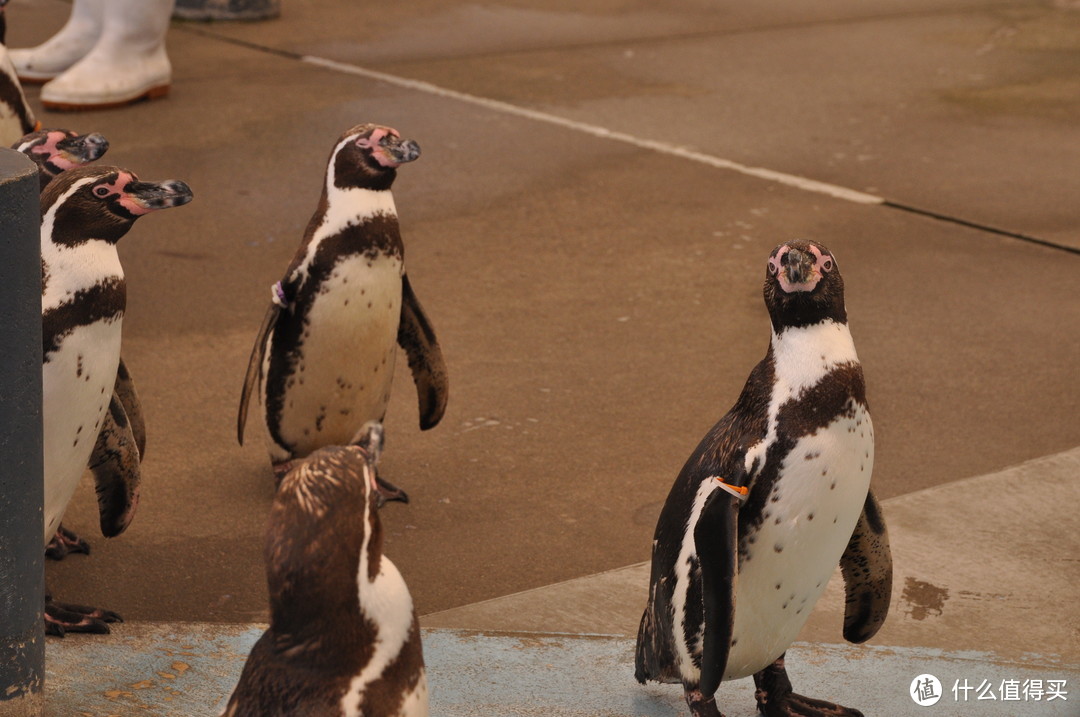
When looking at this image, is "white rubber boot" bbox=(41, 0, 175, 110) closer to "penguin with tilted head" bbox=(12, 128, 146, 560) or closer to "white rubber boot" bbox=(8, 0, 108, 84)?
"white rubber boot" bbox=(8, 0, 108, 84)

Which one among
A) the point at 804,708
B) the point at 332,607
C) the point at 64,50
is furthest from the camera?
the point at 64,50

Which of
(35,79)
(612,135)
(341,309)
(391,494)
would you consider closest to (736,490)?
(341,309)

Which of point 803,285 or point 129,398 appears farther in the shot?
point 129,398

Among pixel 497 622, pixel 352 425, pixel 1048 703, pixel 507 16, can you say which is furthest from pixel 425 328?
pixel 507 16

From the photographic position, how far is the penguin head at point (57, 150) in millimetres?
3350

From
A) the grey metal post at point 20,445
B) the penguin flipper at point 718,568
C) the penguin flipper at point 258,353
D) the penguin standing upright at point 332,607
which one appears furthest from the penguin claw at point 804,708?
the penguin flipper at point 258,353

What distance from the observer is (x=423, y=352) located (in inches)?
153

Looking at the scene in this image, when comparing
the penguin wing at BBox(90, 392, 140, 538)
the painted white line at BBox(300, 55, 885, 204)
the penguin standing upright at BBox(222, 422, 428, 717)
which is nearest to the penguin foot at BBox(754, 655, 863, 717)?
the penguin standing upright at BBox(222, 422, 428, 717)

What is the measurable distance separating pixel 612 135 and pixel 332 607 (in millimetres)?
5979

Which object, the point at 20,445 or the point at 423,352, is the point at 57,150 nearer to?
the point at 423,352

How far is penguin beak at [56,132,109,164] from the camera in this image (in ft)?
11.0

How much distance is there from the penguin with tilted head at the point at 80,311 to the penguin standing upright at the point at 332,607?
117cm

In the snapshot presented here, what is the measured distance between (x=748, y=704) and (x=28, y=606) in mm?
1317

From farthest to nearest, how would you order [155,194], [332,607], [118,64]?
1. [118,64]
2. [155,194]
3. [332,607]
